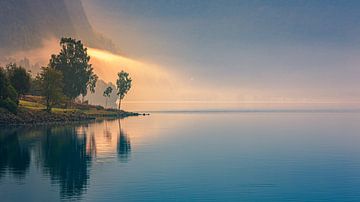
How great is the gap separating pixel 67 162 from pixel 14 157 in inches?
463

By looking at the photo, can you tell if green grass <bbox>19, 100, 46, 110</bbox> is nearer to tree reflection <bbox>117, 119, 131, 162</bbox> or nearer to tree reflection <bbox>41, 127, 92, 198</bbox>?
tree reflection <bbox>41, 127, 92, 198</bbox>

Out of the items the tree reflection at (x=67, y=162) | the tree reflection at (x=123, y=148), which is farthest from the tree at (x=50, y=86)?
the tree reflection at (x=123, y=148)

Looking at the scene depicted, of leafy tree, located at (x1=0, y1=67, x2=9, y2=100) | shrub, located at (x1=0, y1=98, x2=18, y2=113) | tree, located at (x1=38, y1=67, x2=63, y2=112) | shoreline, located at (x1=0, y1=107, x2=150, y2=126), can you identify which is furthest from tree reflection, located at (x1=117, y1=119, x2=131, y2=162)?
tree, located at (x1=38, y1=67, x2=63, y2=112)

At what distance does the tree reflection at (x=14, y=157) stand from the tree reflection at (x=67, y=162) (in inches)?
130

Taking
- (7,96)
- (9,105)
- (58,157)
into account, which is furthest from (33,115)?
(58,157)

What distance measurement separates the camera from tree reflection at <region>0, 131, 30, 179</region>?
2549 inches

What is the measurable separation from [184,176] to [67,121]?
13871 centimetres

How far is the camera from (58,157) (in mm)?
80312

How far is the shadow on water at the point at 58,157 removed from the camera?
57562 millimetres

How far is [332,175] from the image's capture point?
63.9 m

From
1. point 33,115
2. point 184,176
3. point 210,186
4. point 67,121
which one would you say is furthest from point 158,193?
point 67,121

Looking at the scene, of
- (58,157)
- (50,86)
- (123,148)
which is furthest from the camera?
(50,86)

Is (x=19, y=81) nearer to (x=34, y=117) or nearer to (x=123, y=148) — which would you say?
(x=34, y=117)

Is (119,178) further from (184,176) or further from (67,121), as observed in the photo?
(67,121)
